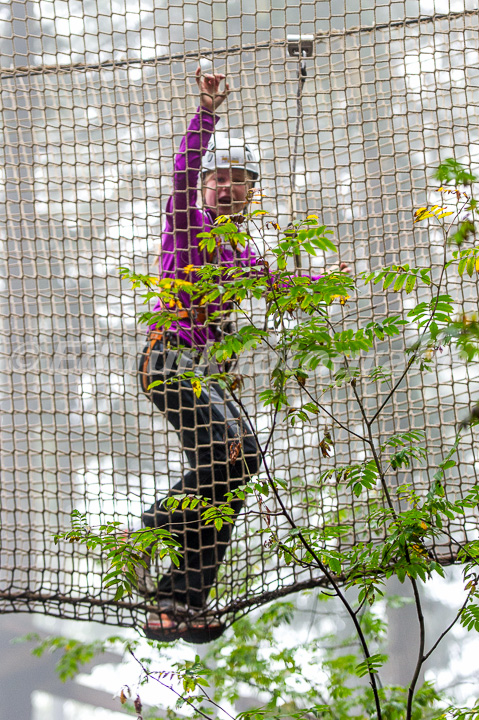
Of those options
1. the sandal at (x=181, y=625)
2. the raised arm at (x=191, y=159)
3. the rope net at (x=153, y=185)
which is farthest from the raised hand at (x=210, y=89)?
the sandal at (x=181, y=625)

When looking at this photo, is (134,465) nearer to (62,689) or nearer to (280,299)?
(62,689)

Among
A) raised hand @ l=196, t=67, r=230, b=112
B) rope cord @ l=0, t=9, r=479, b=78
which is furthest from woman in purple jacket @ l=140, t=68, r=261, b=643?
rope cord @ l=0, t=9, r=479, b=78

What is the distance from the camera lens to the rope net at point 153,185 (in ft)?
6.92

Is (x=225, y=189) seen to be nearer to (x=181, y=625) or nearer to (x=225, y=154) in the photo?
(x=225, y=154)

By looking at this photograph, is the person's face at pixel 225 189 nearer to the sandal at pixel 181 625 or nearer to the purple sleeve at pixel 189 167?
the purple sleeve at pixel 189 167

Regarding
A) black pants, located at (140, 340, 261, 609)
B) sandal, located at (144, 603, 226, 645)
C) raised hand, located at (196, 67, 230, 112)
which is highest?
raised hand, located at (196, 67, 230, 112)

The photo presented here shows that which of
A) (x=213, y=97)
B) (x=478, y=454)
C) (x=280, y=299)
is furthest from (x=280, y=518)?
(x=280, y=299)

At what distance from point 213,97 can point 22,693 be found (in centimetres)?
445

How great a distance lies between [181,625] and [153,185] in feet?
7.61

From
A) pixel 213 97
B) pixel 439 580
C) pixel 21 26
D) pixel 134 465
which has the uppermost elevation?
pixel 21 26

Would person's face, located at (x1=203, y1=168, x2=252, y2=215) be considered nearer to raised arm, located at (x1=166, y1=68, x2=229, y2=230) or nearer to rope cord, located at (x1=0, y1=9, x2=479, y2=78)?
raised arm, located at (x1=166, y1=68, x2=229, y2=230)

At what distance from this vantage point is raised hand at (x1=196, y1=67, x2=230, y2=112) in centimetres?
195

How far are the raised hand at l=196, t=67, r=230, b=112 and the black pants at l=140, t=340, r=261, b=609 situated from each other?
558mm

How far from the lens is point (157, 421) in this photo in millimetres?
4359
